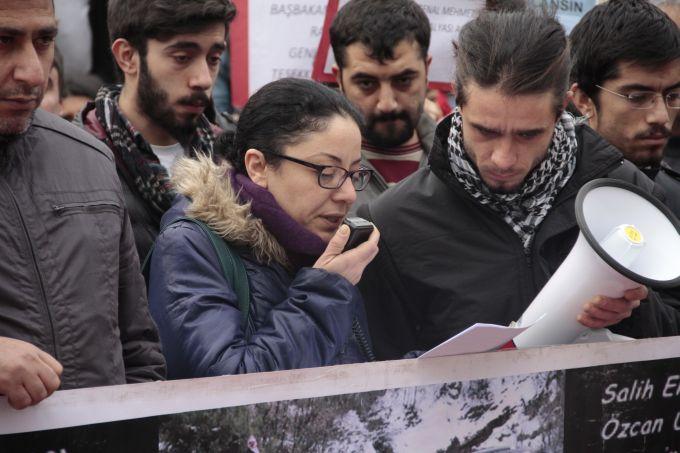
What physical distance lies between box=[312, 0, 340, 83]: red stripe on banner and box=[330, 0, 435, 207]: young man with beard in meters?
0.31

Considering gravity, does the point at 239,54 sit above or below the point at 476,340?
below

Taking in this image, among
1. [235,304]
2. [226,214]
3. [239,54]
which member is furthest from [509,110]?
[239,54]

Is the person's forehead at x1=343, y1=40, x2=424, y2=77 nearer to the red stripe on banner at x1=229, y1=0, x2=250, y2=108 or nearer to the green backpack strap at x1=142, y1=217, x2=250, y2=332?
the red stripe on banner at x1=229, y1=0, x2=250, y2=108

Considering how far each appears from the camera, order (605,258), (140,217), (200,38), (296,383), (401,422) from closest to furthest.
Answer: (296,383)
(401,422)
(605,258)
(140,217)
(200,38)

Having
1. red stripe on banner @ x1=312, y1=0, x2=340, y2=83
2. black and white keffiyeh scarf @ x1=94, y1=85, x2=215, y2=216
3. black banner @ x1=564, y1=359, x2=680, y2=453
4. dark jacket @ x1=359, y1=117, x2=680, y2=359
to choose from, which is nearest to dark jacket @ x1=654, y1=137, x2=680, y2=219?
dark jacket @ x1=359, y1=117, x2=680, y2=359

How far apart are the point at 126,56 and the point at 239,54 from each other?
0.81 meters

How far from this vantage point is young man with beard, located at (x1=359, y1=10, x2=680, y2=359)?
2.92 metres

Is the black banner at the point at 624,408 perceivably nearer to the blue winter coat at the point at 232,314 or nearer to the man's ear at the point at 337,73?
the blue winter coat at the point at 232,314

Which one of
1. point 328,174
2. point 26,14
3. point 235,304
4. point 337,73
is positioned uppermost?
point 26,14

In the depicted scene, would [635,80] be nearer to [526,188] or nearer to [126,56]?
[526,188]

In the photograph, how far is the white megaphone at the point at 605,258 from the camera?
2.50m

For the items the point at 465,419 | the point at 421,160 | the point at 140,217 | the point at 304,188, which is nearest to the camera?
the point at 465,419

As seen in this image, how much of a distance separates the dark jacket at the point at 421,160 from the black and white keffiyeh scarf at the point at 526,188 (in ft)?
2.60

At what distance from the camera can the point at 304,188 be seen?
2.73 meters
